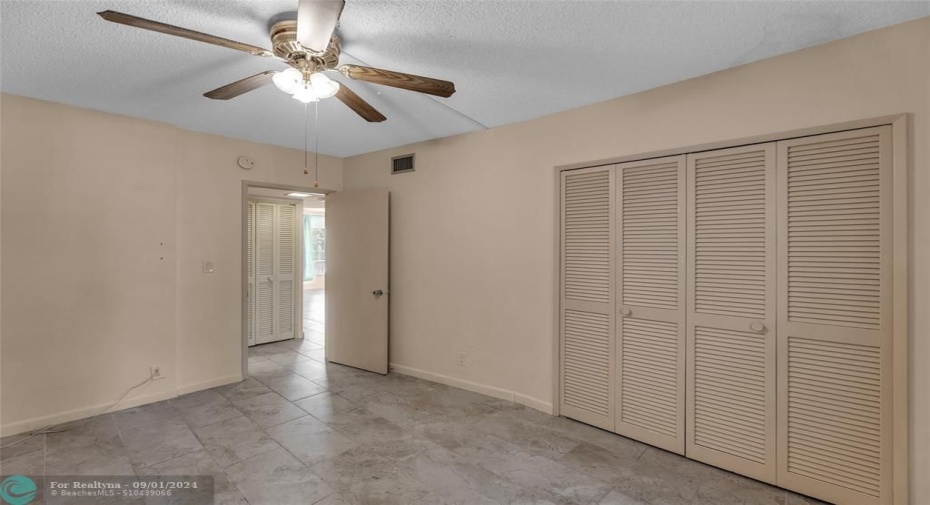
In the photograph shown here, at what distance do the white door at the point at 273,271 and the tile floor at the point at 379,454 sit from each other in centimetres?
199

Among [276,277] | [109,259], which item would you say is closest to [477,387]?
[109,259]

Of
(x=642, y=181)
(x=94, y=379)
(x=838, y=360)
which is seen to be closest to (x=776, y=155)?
(x=642, y=181)

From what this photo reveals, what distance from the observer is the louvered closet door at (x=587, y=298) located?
2826 millimetres

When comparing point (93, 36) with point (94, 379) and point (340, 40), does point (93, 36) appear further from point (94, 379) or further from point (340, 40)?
point (94, 379)

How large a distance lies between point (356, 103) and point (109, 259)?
8.29ft

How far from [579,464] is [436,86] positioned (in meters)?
2.29

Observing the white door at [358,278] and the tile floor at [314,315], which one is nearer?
the white door at [358,278]

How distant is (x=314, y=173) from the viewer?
4.41 meters

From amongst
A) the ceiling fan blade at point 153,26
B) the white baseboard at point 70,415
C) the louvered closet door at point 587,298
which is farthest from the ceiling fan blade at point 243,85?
the white baseboard at point 70,415

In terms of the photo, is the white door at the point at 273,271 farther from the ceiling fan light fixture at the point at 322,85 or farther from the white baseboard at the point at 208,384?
the ceiling fan light fixture at the point at 322,85

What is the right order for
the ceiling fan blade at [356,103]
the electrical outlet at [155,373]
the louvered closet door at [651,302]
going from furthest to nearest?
1. the electrical outlet at [155,373]
2. the louvered closet door at [651,302]
3. the ceiling fan blade at [356,103]

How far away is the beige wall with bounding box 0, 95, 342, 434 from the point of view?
8.96ft

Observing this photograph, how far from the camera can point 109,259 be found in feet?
10.2

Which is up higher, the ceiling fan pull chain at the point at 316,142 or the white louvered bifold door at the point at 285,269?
the ceiling fan pull chain at the point at 316,142
